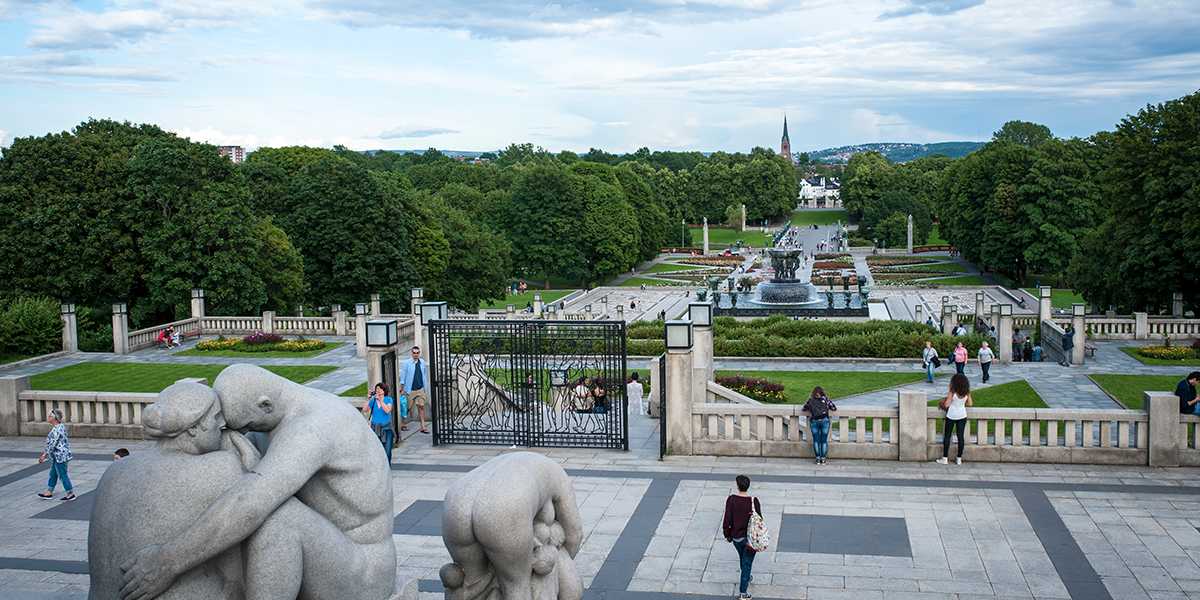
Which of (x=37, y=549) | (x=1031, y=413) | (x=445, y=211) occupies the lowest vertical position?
(x=37, y=549)

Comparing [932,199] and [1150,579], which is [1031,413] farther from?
[932,199]

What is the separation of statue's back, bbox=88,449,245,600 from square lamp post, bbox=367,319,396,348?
13.6 meters

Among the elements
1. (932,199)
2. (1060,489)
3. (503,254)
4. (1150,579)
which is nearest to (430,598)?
(1150,579)

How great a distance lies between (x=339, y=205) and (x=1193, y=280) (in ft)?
131

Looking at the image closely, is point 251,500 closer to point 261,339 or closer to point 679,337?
point 679,337

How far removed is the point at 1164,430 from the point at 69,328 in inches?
1378

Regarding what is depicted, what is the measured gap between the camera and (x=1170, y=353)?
3384 centimetres

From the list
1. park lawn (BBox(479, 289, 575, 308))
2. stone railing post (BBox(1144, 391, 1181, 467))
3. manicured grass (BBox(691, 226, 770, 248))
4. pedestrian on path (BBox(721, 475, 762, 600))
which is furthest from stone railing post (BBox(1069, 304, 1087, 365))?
manicured grass (BBox(691, 226, 770, 248))

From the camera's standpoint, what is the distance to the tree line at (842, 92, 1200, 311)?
1663 inches

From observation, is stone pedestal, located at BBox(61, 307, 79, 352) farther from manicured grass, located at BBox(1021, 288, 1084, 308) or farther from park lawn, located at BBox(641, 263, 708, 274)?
park lawn, located at BBox(641, 263, 708, 274)

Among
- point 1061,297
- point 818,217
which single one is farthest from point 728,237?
point 1061,297

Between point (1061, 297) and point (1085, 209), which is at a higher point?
point (1085, 209)

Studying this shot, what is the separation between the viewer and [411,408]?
2252cm

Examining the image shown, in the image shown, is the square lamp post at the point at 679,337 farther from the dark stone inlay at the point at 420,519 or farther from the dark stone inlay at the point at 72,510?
the dark stone inlay at the point at 72,510
